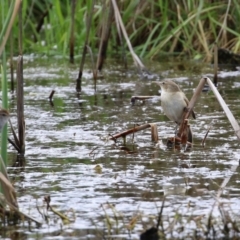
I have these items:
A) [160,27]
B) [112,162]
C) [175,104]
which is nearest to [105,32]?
[160,27]

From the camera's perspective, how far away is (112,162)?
20.2ft

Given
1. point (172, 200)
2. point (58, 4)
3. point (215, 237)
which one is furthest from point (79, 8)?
point (215, 237)

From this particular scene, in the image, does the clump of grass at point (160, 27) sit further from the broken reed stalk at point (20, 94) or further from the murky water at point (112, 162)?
the broken reed stalk at point (20, 94)

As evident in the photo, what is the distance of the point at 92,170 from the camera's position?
5887mm

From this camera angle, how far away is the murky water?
15.6 ft

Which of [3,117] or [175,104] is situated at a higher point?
[3,117]

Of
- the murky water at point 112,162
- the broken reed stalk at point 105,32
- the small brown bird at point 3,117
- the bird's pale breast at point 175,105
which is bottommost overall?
the murky water at point 112,162

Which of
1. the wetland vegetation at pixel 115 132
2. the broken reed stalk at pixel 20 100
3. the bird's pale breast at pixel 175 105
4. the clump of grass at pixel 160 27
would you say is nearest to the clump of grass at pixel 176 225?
the wetland vegetation at pixel 115 132

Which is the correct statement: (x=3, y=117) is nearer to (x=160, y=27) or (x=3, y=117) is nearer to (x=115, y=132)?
(x=115, y=132)

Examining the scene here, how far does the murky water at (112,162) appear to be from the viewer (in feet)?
15.6

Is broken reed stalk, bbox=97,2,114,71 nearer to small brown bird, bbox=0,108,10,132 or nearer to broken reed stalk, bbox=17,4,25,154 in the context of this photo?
broken reed stalk, bbox=17,4,25,154

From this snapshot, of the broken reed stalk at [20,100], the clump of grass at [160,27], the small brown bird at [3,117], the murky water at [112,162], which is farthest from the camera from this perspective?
the clump of grass at [160,27]

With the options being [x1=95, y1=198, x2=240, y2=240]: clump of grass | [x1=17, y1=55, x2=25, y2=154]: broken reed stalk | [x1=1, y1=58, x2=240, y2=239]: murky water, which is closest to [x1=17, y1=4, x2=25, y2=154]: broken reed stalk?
[x1=17, y1=55, x2=25, y2=154]: broken reed stalk

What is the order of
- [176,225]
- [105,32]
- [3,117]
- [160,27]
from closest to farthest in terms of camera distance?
[176,225] < [3,117] < [105,32] < [160,27]
